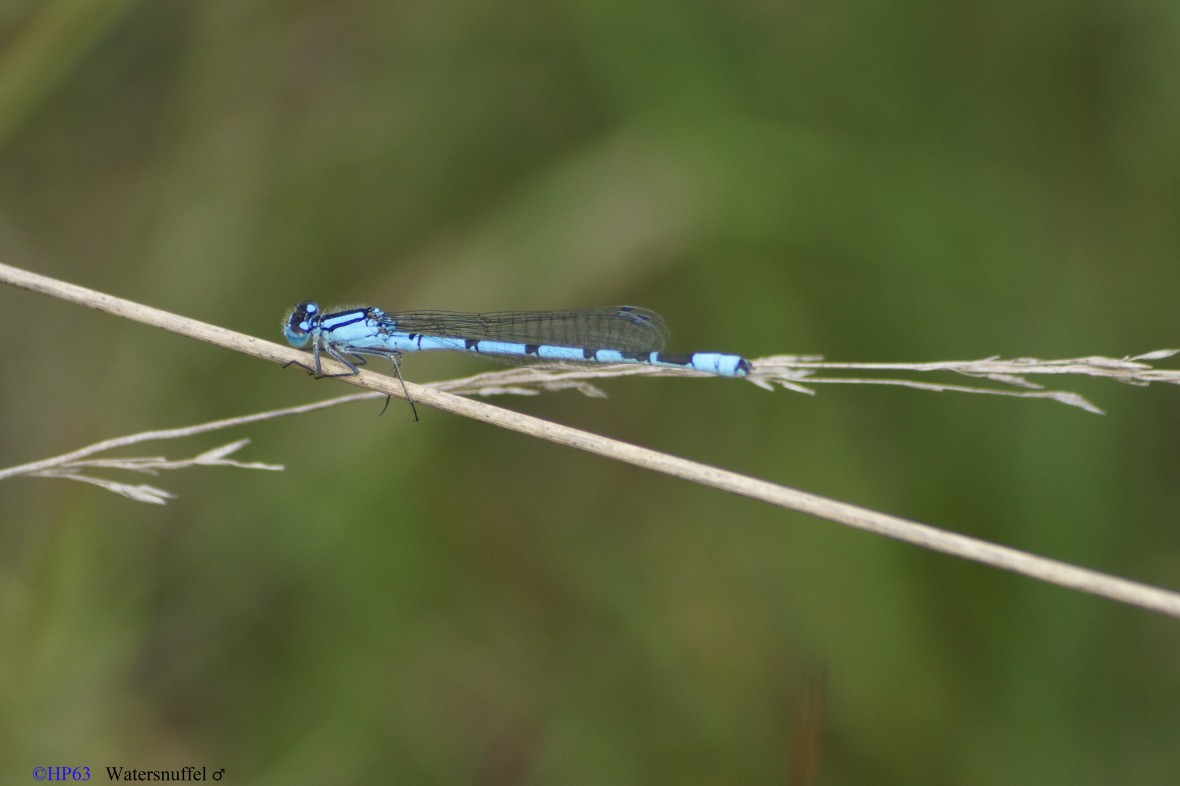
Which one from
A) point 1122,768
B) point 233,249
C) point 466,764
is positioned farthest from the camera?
point 233,249

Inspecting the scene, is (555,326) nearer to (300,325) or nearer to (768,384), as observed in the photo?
(300,325)

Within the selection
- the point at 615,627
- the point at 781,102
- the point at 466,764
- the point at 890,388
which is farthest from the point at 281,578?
the point at 781,102

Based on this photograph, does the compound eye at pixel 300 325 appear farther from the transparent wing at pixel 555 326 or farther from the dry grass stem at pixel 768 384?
the dry grass stem at pixel 768 384

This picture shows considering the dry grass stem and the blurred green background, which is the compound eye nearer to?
the blurred green background

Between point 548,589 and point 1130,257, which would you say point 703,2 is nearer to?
point 1130,257

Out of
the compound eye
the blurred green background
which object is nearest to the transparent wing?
the compound eye

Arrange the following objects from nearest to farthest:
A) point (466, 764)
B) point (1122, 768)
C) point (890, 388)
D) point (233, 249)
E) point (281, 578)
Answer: point (1122, 768) → point (466, 764) → point (281, 578) → point (890, 388) → point (233, 249)
